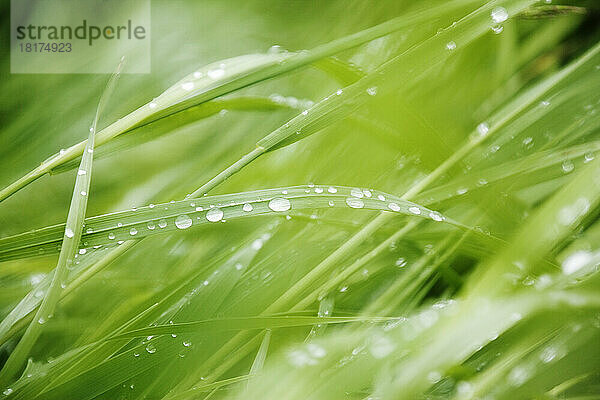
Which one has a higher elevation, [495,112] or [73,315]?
[495,112]

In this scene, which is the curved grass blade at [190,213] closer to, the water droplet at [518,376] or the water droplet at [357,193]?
the water droplet at [357,193]

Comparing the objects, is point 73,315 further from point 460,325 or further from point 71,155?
point 460,325

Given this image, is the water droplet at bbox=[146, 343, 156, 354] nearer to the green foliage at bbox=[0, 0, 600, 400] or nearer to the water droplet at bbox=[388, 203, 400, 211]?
the green foliage at bbox=[0, 0, 600, 400]

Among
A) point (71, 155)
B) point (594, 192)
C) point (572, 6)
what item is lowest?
point (594, 192)

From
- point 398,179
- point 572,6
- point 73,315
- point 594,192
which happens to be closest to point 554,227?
point 594,192

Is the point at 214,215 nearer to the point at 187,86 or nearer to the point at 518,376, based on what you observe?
the point at 187,86

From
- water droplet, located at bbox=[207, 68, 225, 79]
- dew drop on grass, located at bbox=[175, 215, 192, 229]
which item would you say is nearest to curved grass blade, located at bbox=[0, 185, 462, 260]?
dew drop on grass, located at bbox=[175, 215, 192, 229]

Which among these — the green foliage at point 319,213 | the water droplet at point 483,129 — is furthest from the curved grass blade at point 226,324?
the water droplet at point 483,129
